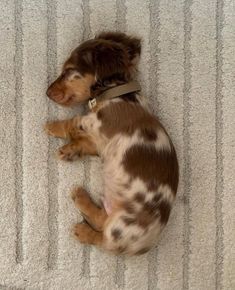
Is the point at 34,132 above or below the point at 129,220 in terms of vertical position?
above

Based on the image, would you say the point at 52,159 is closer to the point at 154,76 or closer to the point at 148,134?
the point at 148,134

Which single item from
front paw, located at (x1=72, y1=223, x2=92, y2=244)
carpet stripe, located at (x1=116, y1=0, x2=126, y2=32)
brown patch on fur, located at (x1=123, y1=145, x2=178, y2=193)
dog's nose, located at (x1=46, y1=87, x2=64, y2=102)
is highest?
carpet stripe, located at (x1=116, y1=0, x2=126, y2=32)

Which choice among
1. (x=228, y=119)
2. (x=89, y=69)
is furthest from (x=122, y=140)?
(x=228, y=119)

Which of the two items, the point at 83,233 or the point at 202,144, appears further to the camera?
the point at 202,144

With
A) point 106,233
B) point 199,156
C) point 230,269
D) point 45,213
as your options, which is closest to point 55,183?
point 45,213

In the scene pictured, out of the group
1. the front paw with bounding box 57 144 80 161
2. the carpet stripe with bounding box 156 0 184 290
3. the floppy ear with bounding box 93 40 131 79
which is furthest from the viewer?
the carpet stripe with bounding box 156 0 184 290

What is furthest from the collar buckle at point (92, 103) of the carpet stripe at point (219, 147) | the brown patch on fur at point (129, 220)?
the carpet stripe at point (219, 147)

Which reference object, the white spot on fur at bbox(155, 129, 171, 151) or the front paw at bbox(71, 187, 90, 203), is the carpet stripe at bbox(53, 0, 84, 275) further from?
the white spot on fur at bbox(155, 129, 171, 151)

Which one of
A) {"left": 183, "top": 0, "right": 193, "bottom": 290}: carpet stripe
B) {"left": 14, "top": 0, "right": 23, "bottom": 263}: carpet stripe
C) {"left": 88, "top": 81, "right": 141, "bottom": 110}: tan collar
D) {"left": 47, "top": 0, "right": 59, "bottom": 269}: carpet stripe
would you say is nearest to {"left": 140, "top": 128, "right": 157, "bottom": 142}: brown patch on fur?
{"left": 88, "top": 81, "right": 141, "bottom": 110}: tan collar
